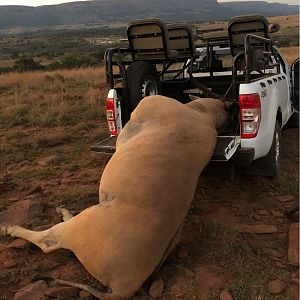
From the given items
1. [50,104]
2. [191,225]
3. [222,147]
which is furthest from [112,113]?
[50,104]

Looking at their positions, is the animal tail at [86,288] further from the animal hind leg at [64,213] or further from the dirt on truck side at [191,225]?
the animal hind leg at [64,213]

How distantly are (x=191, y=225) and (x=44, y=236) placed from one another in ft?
4.63

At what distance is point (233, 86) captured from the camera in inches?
198

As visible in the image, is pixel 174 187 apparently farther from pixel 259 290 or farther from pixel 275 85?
pixel 275 85

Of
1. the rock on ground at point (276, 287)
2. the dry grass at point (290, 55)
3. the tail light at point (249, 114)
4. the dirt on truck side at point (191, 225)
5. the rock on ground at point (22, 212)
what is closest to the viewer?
the rock on ground at point (276, 287)

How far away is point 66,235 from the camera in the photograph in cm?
366

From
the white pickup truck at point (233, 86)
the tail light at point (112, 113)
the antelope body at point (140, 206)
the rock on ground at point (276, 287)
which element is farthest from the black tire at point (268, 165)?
the rock on ground at point (276, 287)

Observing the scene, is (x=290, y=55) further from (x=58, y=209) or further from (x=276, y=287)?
(x=276, y=287)

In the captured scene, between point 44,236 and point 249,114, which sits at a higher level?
point 249,114

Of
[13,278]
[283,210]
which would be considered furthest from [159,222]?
[283,210]

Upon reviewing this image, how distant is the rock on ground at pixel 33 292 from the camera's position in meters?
3.41

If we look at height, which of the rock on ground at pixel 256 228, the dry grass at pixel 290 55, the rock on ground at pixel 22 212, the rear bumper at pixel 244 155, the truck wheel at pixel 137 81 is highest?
the truck wheel at pixel 137 81

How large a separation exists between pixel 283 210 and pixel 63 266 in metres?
2.38

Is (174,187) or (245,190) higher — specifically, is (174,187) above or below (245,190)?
above
